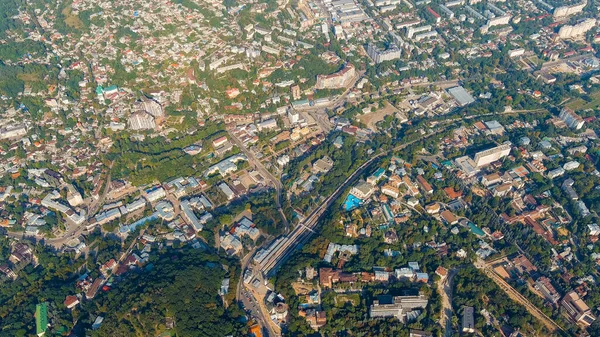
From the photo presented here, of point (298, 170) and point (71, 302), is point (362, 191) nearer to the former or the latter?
point (298, 170)

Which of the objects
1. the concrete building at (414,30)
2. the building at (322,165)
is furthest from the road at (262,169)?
the concrete building at (414,30)

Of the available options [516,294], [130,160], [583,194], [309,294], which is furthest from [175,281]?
[583,194]

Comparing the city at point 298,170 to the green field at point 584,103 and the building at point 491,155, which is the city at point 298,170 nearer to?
the building at point 491,155

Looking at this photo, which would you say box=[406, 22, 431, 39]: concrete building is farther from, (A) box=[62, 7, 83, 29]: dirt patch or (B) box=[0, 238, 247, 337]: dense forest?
(A) box=[62, 7, 83, 29]: dirt patch

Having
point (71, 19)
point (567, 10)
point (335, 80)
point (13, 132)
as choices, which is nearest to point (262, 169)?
point (335, 80)

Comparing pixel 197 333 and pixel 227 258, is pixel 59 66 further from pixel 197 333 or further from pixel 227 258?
pixel 197 333

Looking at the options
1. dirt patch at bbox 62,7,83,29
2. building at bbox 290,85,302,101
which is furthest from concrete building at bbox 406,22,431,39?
dirt patch at bbox 62,7,83,29
